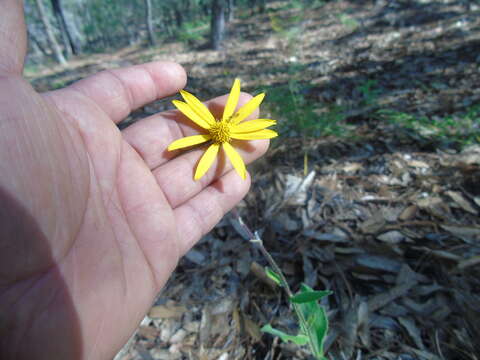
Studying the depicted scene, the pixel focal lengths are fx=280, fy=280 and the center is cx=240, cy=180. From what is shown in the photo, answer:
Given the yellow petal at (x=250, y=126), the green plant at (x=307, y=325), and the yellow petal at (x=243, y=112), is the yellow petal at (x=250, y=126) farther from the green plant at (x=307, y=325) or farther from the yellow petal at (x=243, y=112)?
the green plant at (x=307, y=325)

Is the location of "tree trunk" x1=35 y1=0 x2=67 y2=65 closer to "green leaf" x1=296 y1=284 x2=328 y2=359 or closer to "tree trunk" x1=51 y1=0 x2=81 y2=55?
"tree trunk" x1=51 y1=0 x2=81 y2=55

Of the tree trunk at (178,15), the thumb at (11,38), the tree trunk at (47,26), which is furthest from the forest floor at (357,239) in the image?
the tree trunk at (178,15)

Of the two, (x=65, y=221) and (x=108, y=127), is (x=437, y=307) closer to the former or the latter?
(x=65, y=221)

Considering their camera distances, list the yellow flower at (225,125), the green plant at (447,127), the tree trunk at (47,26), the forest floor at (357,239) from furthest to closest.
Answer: the tree trunk at (47,26) < the green plant at (447,127) < the yellow flower at (225,125) < the forest floor at (357,239)

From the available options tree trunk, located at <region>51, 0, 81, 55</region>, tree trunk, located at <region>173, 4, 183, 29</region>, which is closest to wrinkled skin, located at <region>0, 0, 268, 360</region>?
tree trunk, located at <region>51, 0, 81, 55</region>

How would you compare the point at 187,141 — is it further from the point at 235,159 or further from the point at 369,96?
the point at 369,96

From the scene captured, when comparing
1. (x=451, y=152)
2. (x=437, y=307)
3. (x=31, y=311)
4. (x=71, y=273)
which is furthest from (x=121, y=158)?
(x=451, y=152)
